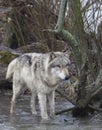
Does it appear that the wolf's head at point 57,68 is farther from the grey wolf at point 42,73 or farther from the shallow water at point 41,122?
the shallow water at point 41,122

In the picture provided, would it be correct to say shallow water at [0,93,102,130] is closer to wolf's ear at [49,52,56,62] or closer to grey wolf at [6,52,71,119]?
grey wolf at [6,52,71,119]

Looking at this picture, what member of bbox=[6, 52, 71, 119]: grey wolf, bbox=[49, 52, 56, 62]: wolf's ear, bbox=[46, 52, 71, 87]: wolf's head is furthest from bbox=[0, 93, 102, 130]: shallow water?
bbox=[49, 52, 56, 62]: wolf's ear

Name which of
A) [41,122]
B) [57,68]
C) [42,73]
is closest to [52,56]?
[57,68]

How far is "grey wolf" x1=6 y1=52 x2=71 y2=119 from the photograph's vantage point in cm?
760

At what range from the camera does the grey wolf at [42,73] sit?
7598 millimetres

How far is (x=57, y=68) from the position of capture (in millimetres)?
7594

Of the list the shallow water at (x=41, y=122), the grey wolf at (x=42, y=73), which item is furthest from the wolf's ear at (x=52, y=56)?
the shallow water at (x=41, y=122)

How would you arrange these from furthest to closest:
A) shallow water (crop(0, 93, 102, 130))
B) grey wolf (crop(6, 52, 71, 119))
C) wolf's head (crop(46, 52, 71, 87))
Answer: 1. grey wolf (crop(6, 52, 71, 119))
2. wolf's head (crop(46, 52, 71, 87))
3. shallow water (crop(0, 93, 102, 130))

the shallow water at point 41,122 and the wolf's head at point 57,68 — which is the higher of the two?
the wolf's head at point 57,68

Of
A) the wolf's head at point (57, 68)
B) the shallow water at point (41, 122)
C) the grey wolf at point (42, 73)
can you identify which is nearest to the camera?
the shallow water at point (41, 122)

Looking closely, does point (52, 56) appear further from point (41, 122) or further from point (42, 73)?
point (41, 122)

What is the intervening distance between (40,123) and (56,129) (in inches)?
27.6

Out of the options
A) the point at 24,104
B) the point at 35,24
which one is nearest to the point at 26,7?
the point at 35,24

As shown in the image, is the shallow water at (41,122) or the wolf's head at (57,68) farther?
the wolf's head at (57,68)
